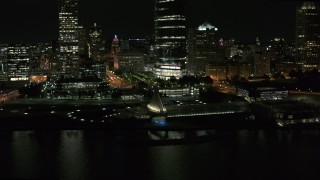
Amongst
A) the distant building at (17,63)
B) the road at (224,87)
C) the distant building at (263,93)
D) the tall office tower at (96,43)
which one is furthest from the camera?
the tall office tower at (96,43)

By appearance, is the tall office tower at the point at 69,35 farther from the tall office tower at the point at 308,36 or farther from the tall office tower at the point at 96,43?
the tall office tower at the point at 308,36

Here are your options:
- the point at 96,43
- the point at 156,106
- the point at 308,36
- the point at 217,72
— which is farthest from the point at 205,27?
the point at 156,106

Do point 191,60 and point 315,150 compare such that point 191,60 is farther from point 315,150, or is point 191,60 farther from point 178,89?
point 315,150

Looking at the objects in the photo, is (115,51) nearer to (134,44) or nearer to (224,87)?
(134,44)

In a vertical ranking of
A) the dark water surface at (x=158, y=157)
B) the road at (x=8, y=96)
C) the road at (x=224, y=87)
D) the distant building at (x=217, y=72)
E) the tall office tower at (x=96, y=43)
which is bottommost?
the dark water surface at (x=158, y=157)

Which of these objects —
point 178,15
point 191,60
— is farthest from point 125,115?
point 191,60

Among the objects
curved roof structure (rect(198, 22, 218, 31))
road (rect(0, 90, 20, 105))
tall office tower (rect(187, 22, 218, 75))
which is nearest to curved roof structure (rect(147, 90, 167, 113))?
road (rect(0, 90, 20, 105))

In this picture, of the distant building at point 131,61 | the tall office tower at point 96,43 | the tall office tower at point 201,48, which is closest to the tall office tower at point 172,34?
the tall office tower at point 201,48
